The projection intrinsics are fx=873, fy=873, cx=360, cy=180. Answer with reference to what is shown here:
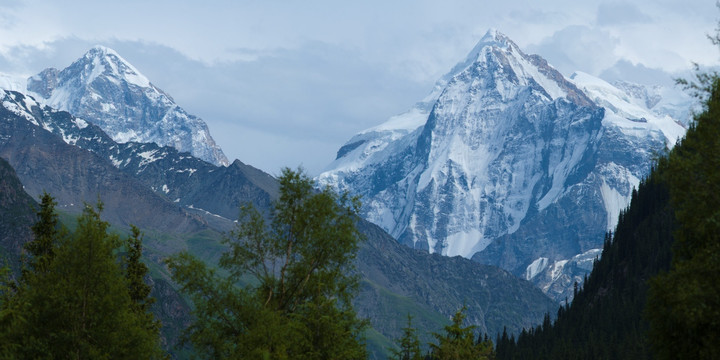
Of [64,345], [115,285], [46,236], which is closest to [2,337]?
[64,345]

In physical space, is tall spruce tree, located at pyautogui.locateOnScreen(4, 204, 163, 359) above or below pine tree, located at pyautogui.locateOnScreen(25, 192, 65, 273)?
below

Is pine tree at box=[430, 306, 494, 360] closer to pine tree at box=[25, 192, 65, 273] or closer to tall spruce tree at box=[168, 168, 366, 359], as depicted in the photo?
tall spruce tree at box=[168, 168, 366, 359]

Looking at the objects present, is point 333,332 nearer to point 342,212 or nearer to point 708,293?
point 342,212

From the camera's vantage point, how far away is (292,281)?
51938 mm

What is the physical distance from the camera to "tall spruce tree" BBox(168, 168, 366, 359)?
160ft

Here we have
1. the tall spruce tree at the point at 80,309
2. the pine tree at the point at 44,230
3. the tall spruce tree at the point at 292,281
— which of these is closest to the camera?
the tall spruce tree at the point at 80,309

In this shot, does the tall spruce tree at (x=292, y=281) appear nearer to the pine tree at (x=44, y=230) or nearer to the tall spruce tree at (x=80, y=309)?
the tall spruce tree at (x=80, y=309)

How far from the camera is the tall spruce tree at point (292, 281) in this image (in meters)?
48.9

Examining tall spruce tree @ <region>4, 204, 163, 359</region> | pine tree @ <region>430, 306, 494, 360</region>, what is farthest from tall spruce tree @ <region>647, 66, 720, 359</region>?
tall spruce tree @ <region>4, 204, 163, 359</region>

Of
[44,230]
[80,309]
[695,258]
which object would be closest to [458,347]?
[80,309]

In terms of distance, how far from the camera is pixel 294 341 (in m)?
47.2

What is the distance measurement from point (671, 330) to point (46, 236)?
1821 inches

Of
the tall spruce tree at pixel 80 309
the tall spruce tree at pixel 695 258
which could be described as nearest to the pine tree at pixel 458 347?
the tall spruce tree at pixel 80 309

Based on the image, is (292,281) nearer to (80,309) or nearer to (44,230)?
(80,309)
